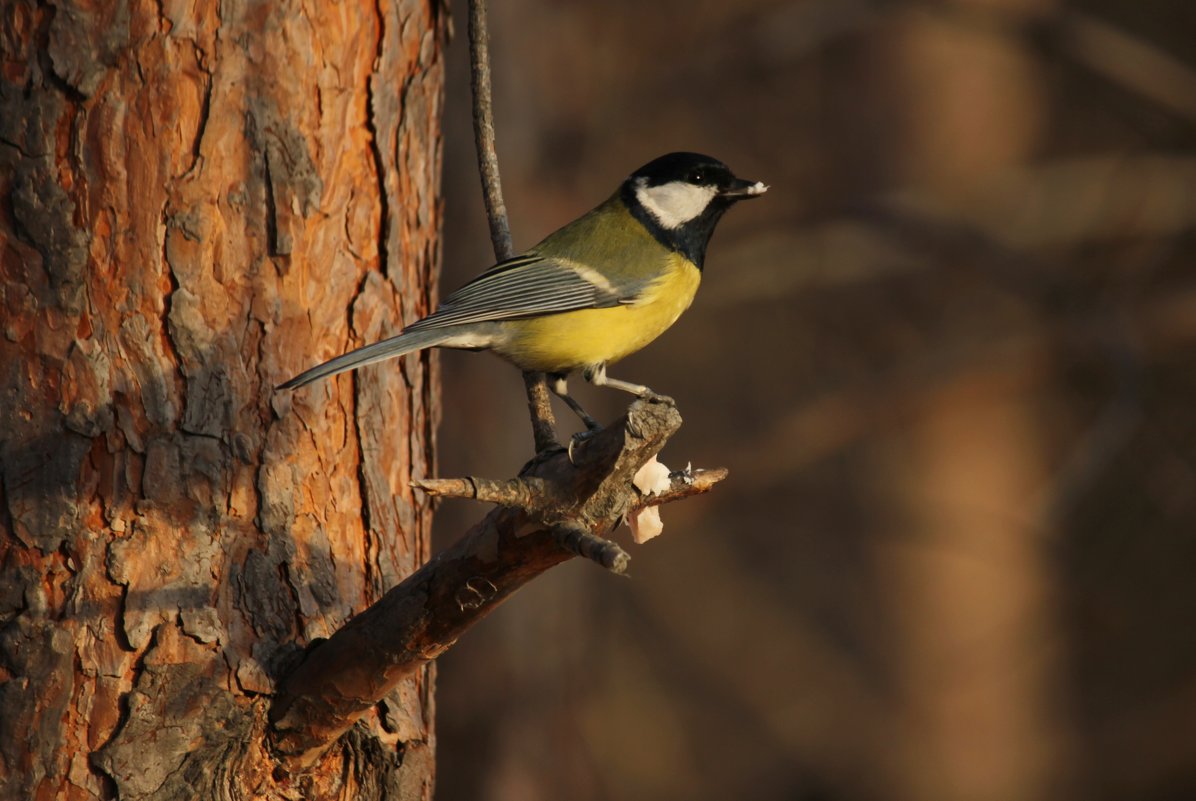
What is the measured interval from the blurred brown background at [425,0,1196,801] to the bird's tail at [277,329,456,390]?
114 inches

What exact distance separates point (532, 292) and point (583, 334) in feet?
0.58

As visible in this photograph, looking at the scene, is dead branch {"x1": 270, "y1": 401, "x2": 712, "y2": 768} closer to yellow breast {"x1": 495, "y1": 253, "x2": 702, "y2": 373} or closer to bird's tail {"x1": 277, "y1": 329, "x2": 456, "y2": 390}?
bird's tail {"x1": 277, "y1": 329, "x2": 456, "y2": 390}

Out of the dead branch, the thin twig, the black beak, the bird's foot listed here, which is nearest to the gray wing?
the thin twig

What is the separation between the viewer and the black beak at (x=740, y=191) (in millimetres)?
3541

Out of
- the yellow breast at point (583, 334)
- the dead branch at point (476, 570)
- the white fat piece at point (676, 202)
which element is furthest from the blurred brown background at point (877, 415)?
the dead branch at point (476, 570)

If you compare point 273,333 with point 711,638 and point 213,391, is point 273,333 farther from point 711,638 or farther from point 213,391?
point 711,638

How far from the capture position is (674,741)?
10.0 metres

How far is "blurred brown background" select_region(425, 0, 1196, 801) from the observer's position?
19.3ft

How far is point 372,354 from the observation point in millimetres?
2494

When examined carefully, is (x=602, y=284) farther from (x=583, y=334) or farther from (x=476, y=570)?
(x=476, y=570)

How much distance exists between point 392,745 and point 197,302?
94 cm

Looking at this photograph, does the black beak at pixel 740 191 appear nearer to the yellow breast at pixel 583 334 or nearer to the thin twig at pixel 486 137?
the yellow breast at pixel 583 334

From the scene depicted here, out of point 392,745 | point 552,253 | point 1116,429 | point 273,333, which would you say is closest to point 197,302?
point 273,333

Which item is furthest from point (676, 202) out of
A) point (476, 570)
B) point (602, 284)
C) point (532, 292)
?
point (476, 570)
